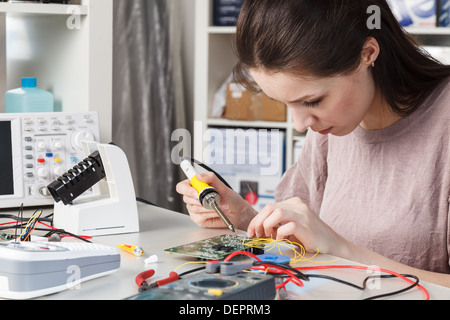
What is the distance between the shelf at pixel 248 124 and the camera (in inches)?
96.6

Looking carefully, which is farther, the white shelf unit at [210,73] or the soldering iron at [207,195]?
→ the white shelf unit at [210,73]

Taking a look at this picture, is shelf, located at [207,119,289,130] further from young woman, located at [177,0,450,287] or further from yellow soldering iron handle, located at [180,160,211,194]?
yellow soldering iron handle, located at [180,160,211,194]

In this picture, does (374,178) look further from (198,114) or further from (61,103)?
(198,114)

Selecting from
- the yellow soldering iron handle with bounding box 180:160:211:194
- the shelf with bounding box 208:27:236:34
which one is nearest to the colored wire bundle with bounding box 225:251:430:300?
the yellow soldering iron handle with bounding box 180:160:211:194

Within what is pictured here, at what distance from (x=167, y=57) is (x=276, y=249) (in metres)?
1.67

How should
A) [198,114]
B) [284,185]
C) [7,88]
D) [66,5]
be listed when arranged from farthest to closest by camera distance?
[198,114], [7,88], [284,185], [66,5]

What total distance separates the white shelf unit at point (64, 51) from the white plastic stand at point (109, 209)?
0.30 meters

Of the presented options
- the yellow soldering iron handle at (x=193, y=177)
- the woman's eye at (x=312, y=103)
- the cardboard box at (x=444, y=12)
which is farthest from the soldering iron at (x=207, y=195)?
the cardboard box at (x=444, y=12)

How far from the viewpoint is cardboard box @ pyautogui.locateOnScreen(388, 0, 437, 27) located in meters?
2.23

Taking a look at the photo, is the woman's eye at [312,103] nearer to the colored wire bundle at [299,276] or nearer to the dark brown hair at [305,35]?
the dark brown hair at [305,35]

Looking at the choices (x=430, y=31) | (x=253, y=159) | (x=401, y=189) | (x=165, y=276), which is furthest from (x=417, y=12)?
(x=165, y=276)

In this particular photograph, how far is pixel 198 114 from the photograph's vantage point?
255 cm

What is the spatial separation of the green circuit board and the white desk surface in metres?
0.01

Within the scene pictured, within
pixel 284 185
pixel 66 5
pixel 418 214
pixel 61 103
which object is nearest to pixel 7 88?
pixel 61 103
